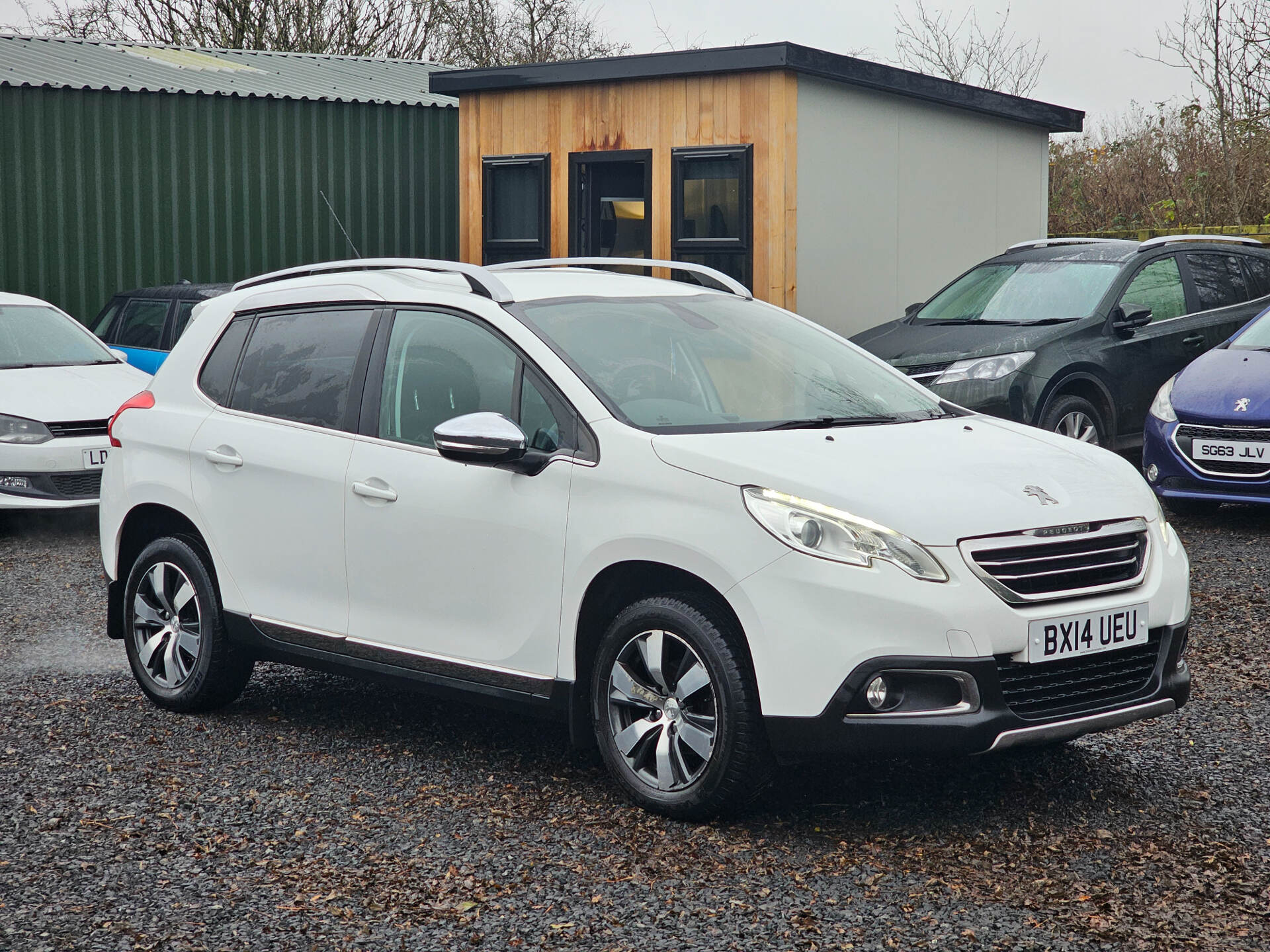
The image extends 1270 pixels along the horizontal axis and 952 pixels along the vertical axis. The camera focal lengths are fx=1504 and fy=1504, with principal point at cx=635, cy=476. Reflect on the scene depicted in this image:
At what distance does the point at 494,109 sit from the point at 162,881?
12.0 m

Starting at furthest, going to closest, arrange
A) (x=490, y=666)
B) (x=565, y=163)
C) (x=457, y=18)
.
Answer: (x=457, y=18), (x=565, y=163), (x=490, y=666)

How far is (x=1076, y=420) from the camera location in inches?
425

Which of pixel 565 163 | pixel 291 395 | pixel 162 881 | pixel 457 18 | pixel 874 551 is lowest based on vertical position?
pixel 162 881

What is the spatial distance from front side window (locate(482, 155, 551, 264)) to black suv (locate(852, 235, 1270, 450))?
414 centimetres

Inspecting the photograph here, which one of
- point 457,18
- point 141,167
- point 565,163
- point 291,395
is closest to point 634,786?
point 291,395

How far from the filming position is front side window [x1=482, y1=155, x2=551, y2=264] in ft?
48.4

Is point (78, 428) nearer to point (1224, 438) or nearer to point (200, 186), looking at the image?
point (1224, 438)

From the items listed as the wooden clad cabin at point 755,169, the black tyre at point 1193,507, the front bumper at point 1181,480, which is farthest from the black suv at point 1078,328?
the wooden clad cabin at point 755,169

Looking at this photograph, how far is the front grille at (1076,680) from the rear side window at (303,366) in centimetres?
249

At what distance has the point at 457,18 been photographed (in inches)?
1383

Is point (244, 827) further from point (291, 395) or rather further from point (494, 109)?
point (494, 109)

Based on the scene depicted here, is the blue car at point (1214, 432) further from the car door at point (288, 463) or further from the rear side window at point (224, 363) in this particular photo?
the rear side window at point (224, 363)

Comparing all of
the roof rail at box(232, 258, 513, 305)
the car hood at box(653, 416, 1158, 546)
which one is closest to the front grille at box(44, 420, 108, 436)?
the roof rail at box(232, 258, 513, 305)

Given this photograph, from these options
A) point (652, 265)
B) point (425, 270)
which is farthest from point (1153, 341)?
point (425, 270)
